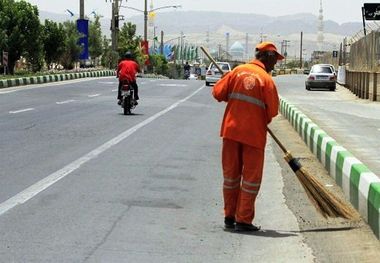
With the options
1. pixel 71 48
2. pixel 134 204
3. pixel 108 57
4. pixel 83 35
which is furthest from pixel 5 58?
pixel 134 204

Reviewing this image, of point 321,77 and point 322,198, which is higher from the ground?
point 322,198

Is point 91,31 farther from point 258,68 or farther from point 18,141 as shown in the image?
point 258,68

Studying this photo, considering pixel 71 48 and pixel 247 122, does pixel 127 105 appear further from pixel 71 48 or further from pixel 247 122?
pixel 71 48

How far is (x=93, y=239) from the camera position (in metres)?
6.34

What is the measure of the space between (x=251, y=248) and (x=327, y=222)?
1.35 meters

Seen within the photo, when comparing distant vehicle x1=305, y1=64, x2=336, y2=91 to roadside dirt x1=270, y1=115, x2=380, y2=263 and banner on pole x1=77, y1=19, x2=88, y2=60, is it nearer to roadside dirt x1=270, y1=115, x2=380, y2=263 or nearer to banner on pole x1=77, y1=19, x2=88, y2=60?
banner on pole x1=77, y1=19, x2=88, y2=60

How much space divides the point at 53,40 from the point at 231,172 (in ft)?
162

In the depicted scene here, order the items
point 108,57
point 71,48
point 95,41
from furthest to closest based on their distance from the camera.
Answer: point 95,41 → point 108,57 → point 71,48

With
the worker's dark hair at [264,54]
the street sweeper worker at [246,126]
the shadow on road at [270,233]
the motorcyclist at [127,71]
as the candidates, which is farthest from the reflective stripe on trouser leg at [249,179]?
the motorcyclist at [127,71]

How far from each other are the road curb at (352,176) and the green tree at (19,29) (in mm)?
33323

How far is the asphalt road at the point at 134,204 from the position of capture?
6098 mm

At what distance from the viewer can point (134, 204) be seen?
7.94 meters

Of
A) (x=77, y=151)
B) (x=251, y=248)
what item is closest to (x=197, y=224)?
(x=251, y=248)

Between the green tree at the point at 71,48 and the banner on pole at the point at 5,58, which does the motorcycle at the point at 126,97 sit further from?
the green tree at the point at 71,48
